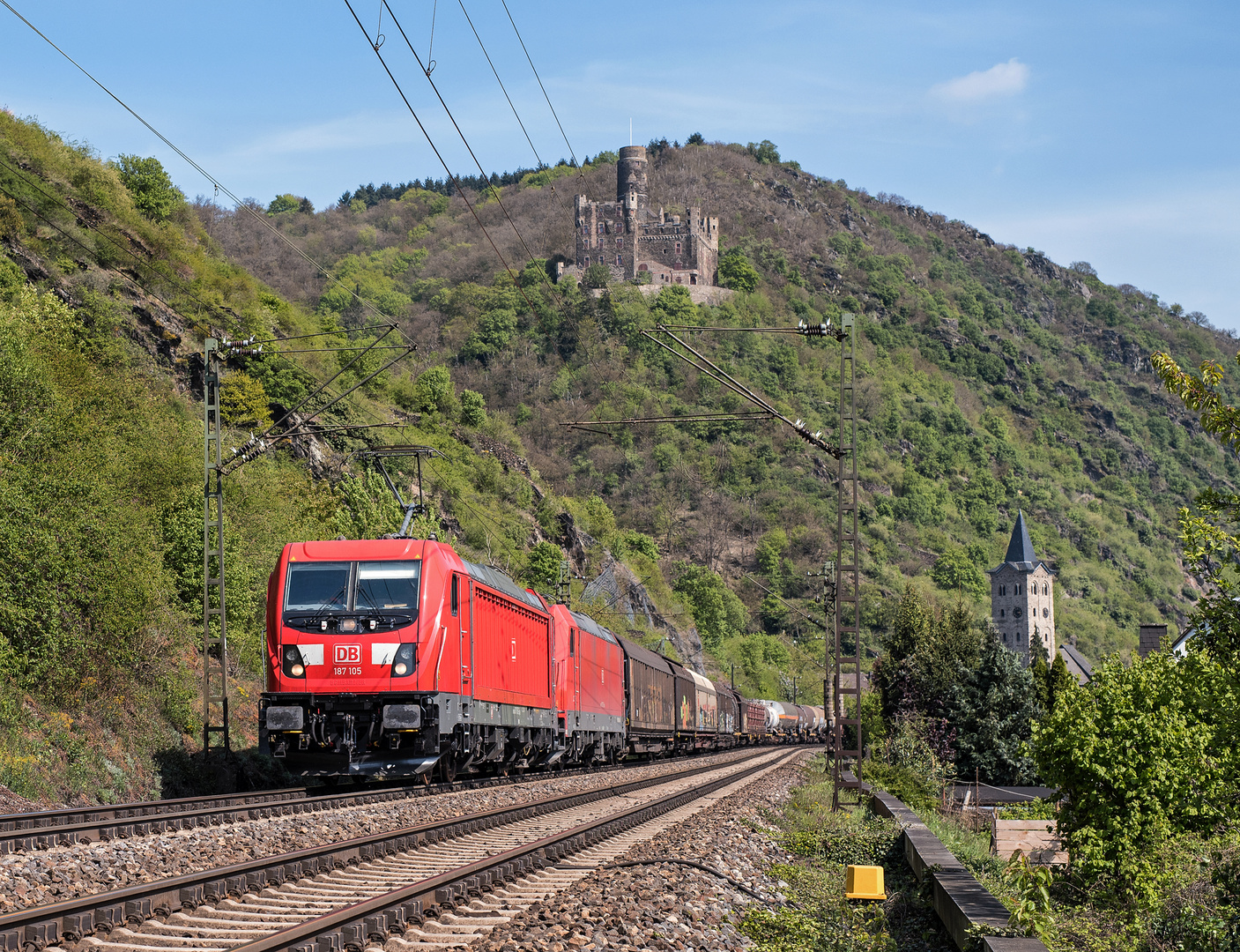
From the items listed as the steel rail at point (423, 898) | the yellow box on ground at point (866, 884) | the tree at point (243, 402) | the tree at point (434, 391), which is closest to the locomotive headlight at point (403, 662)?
the steel rail at point (423, 898)

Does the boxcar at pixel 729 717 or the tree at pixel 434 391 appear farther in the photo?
the tree at pixel 434 391

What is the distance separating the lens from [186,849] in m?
11.5

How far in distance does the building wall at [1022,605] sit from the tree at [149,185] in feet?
418

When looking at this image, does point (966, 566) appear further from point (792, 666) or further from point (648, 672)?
point (648, 672)

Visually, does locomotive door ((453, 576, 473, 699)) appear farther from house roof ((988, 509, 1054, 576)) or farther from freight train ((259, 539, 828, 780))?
house roof ((988, 509, 1054, 576))

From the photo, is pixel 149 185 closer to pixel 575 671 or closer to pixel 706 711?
pixel 706 711

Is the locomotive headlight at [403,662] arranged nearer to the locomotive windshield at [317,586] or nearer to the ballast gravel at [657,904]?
the locomotive windshield at [317,586]

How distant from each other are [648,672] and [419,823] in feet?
86.8

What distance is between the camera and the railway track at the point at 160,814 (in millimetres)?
11719

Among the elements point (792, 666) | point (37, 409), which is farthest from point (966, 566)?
point (37, 409)

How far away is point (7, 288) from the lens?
40.9 m

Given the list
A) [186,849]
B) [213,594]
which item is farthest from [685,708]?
[186,849]

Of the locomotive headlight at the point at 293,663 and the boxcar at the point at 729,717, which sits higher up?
the locomotive headlight at the point at 293,663

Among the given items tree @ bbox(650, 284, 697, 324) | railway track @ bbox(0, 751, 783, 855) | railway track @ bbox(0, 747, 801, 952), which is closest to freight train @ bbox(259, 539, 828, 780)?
railway track @ bbox(0, 751, 783, 855)
